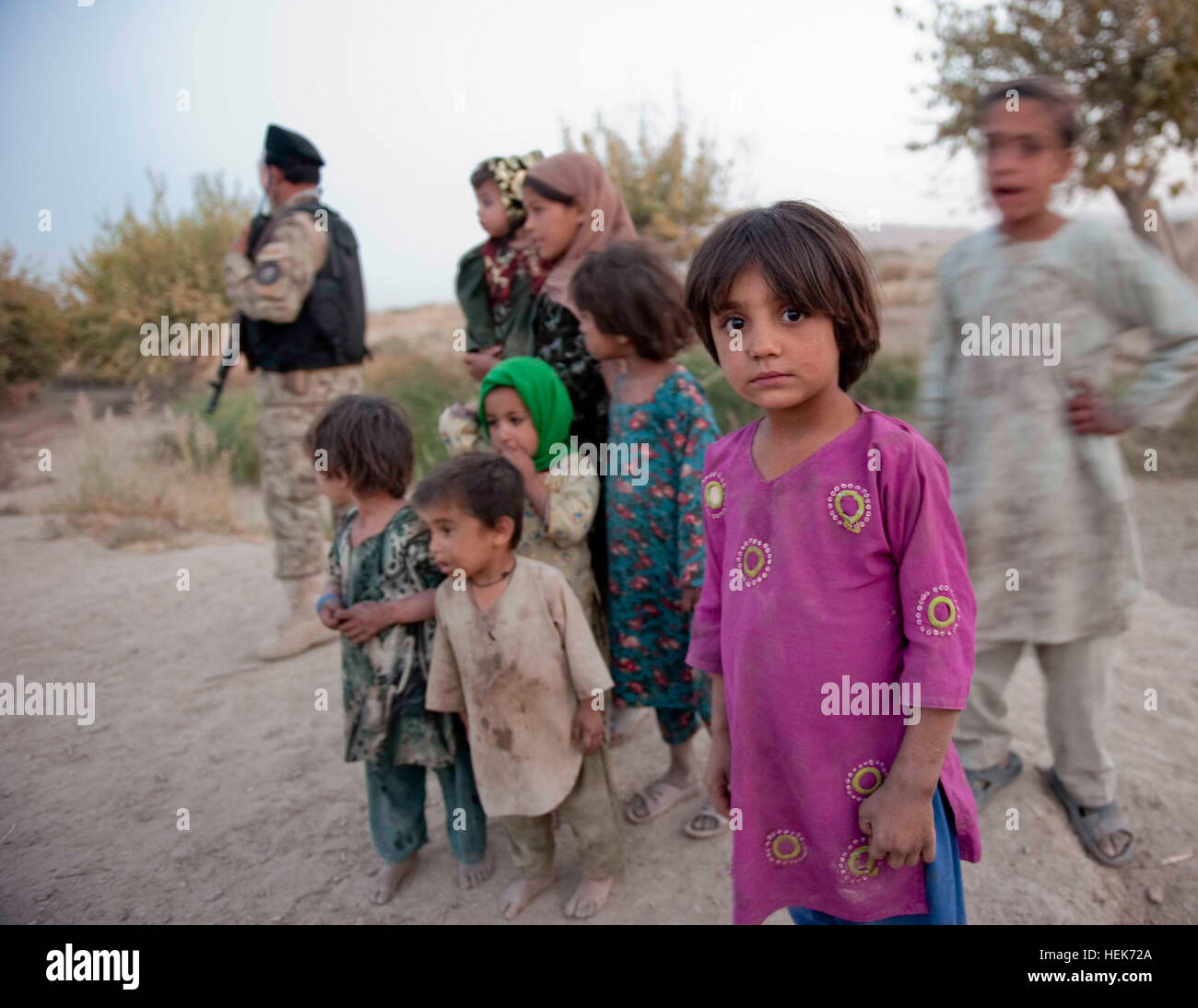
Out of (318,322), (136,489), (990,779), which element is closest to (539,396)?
(990,779)

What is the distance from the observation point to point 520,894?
245cm

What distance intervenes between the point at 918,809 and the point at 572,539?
1.30 meters

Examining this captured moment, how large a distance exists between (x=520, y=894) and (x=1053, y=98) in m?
2.69

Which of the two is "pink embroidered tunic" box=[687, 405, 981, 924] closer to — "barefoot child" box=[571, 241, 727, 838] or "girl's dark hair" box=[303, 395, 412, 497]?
"barefoot child" box=[571, 241, 727, 838]

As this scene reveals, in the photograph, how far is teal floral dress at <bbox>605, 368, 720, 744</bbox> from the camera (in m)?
2.46

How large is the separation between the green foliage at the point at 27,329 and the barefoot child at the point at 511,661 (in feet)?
4.83

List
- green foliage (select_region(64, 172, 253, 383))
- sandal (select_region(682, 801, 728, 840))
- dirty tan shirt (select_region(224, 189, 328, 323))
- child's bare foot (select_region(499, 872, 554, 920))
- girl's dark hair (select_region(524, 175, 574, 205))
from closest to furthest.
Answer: child's bare foot (select_region(499, 872, 554, 920)) → sandal (select_region(682, 801, 728, 840)) → girl's dark hair (select_region(524, 175, 574, 205)) → dirty tan shirt (select_region(224, 189, 328, 323)) → green foliage (select_region(64, 172, 253, 383))

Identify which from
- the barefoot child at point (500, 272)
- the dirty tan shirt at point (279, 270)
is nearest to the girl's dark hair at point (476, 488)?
the barefoot child at point (500, 272)

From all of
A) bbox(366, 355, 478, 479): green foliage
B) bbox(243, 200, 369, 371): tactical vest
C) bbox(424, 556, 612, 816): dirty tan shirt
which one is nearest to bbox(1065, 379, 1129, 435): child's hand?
bbox(424, 556, 612, 816): dirty tan shirt

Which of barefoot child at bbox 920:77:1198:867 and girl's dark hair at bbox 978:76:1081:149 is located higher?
girl's dark hair at bbox 978:76:1081:149

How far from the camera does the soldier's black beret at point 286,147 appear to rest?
3967 millimetres

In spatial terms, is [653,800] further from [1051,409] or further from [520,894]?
[1051,409]

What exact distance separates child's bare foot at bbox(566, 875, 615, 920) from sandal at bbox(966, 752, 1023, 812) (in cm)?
128
